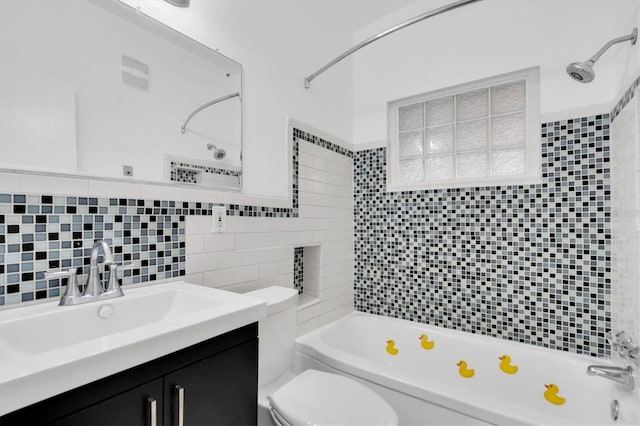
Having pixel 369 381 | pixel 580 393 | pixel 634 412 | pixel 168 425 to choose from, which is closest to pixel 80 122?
pixel 168 425

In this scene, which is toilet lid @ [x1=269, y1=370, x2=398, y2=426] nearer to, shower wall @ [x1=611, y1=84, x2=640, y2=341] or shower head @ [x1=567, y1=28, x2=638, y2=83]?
shower wall @ [x1=611, y1=84, x2=640, y2=341]

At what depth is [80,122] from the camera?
114cm

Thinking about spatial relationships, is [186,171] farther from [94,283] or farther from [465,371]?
[465,371]

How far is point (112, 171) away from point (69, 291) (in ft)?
1.51

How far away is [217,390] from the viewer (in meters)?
0.96

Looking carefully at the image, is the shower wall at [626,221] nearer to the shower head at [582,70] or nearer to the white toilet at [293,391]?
the shower head at [582,70]

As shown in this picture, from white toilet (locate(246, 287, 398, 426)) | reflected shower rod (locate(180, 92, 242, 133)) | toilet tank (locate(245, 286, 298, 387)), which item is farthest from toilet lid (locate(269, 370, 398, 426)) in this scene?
reflected shower rod (locate(180, 92, 242, 133))

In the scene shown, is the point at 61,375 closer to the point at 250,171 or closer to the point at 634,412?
the point at 250,171

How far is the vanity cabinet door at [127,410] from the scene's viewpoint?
0.68 m

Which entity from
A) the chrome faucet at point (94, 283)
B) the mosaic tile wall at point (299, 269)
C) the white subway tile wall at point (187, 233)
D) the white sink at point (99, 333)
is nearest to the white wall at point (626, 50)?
the white subway tile wall at point (187, 233)

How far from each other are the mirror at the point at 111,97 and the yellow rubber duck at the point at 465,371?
1845 mm

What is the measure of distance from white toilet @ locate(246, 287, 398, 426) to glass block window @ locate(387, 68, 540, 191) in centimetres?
149

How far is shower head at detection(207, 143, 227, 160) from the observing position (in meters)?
Result: 1.60

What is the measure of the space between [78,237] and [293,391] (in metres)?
1.08
